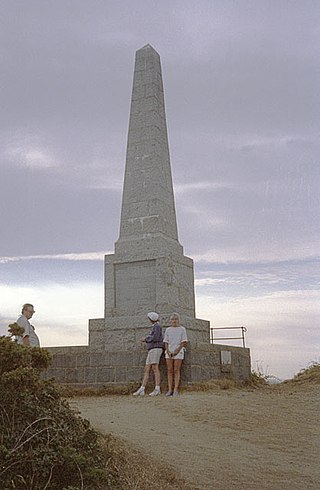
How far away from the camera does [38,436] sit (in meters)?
4.69

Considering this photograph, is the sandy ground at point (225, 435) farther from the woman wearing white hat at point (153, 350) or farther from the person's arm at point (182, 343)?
the person's arm at point (182, 343)

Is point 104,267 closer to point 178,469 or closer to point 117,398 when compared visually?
point 117,398

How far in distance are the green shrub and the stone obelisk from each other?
23.2 feet

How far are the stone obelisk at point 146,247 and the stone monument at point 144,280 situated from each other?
0.02 m

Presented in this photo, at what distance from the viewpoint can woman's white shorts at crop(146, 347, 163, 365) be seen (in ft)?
36.7

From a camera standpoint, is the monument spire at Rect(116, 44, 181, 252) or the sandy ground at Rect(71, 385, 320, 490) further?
the monument spire at Rect(116, 44, 181, 252)

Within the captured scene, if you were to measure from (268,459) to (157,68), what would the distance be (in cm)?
1050

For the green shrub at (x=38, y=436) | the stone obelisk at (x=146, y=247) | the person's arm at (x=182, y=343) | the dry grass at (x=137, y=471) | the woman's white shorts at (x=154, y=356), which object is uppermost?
the stone obelisk at (x=146, y=247)

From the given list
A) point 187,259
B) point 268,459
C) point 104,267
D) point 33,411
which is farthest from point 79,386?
point 33,411

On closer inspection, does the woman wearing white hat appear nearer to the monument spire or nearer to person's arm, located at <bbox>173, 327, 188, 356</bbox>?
person's arm, located at <bbox>173, 327, 188, 356</bbox>

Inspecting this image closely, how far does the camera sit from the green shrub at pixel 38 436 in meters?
4.41

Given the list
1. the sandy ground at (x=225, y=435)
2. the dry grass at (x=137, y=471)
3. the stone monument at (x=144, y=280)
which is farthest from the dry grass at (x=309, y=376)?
the dry grass at (x=137, y=471)

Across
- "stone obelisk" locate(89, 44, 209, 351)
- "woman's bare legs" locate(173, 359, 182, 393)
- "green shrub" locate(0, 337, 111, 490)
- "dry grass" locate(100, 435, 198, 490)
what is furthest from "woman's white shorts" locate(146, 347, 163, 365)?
"green shrub" locate(0, 337, 111, 490)

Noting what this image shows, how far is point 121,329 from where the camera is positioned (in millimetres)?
12656
